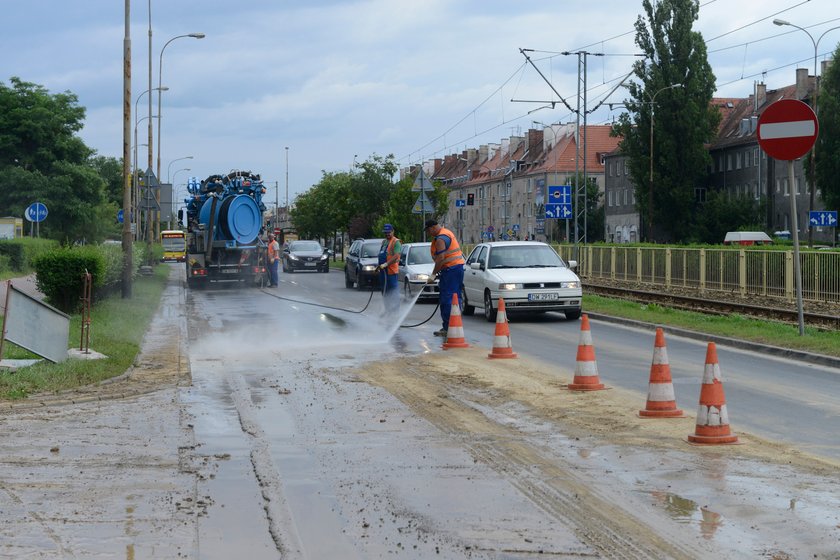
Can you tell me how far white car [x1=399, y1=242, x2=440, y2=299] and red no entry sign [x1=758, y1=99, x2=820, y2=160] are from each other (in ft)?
46.9

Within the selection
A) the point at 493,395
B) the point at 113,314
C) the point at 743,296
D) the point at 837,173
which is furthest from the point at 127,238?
the point at 837,173

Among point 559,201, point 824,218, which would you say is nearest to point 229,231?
point 559,201

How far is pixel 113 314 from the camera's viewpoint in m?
23.0

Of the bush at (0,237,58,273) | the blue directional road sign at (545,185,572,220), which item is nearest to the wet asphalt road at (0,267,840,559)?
the blue directional road sign at (545,185,572,220)

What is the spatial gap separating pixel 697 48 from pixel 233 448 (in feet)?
242

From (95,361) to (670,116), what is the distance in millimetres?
69403

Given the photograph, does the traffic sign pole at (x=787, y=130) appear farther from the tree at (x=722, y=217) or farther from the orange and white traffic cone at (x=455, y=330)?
the tree at (x=722, y=217)

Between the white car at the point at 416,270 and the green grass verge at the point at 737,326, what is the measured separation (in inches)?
162

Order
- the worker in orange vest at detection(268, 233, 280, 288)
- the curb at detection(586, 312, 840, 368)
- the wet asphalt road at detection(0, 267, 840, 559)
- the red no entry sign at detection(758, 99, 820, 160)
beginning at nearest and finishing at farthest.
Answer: the wet asphalt road at detection(0, 267, 840, 559) → the curb at detection(586, 312, 840, 368) → the red no entry sign at detection(758, 99, 820, 160) → the worker in orange vest at detection(268, 233, 280, 288)

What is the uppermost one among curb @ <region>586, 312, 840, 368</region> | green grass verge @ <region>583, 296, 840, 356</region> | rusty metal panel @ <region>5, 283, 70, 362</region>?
rusty metal panel @ <region>5, 283, 70, 362</region>

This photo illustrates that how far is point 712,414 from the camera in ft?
29.7

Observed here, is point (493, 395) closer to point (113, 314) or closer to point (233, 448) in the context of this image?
point (233, 448)

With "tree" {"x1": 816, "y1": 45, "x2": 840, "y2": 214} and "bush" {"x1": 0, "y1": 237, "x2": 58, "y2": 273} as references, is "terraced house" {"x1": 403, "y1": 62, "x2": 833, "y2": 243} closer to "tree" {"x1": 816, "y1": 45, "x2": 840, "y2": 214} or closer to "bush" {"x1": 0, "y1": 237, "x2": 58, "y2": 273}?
"tree" {"x1": 816, "y1": 45, "x2": 840, "y2": 214}

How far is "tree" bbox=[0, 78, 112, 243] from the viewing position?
76875 millimetres
